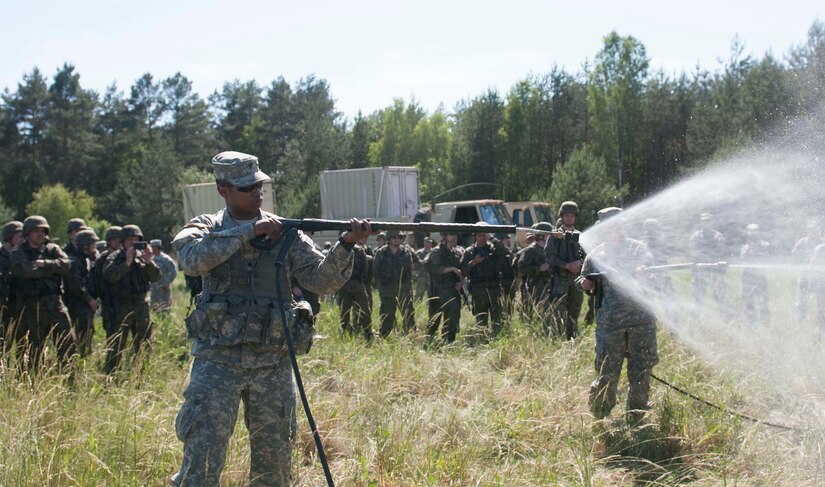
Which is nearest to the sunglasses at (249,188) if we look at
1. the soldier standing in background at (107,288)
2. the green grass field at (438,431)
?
the green grass field at (438,431)

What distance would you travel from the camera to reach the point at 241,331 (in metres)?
3.74

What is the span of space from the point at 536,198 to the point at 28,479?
108 ft

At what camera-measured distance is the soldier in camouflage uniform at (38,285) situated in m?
7.68

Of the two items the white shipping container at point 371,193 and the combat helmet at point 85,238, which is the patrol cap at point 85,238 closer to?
the combat helmet at point 85,238

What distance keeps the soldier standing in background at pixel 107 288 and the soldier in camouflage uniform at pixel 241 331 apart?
216 inches

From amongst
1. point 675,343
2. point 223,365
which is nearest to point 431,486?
point 223,365

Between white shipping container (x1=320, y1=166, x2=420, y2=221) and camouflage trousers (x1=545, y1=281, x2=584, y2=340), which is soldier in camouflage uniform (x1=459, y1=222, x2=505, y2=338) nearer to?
camouflage trousers (x1=545, y1=281, x2=584, y2=340)

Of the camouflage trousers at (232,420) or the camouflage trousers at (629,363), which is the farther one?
the camouflage trousers at (629,363)

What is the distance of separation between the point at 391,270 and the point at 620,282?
550 cm

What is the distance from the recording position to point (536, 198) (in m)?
35.6

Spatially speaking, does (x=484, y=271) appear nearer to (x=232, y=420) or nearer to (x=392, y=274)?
(x=392, y=274)

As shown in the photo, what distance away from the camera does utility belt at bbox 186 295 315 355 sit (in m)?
3.74

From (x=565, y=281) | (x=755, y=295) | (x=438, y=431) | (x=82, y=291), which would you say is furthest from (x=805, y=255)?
(x=82, y=291)

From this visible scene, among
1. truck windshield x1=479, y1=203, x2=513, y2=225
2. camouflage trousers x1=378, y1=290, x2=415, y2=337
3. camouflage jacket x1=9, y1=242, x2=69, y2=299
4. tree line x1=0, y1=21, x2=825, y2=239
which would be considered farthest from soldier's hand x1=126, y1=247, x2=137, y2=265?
tree line x1=0, y1=21, x2=825, y2=239
